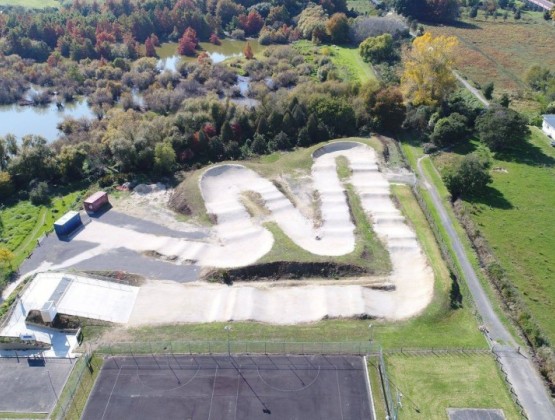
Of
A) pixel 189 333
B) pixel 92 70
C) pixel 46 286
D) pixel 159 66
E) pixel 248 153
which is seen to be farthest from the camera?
pixel 159 66

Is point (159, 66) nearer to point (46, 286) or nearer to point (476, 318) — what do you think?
point (46, 286)

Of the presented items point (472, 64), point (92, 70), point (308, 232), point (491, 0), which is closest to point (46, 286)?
point (308, 232)

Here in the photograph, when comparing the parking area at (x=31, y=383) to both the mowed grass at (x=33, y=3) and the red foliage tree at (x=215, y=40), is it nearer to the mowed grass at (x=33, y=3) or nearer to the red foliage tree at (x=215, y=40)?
the red foliage tree at (x=215, y=40)

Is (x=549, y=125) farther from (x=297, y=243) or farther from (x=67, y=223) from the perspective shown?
(x=67, y=223)

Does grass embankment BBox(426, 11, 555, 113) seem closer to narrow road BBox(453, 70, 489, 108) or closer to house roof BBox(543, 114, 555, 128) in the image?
narrow road BBox(453, 70, 489, 108)

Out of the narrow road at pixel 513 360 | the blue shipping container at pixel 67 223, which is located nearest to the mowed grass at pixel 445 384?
the narrow road at pixel 513 360

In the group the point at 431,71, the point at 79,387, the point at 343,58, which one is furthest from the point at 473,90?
the point at 79,387

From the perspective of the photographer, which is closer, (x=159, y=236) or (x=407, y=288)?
(x=407, y=288)
